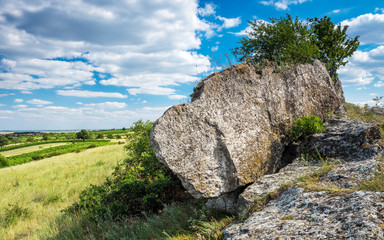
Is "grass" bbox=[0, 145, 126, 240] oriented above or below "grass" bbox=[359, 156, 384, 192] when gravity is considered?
below

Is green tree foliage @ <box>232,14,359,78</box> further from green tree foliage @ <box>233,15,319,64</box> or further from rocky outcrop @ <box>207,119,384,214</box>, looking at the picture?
rocky outcrop @ <box>207,119,384,214</box>

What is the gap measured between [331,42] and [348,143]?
89.5 ft

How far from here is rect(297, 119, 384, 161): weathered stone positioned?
240 inches

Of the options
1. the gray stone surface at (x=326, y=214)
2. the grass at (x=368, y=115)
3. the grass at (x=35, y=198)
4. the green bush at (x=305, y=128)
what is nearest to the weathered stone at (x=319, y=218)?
the gray stone surface at (x=326, y=214)

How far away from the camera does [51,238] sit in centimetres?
814

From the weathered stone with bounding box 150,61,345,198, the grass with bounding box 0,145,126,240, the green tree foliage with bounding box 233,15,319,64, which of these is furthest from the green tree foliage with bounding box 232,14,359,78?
the grass with bounding box 0,145,126,240

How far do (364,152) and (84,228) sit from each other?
10150 millimetres

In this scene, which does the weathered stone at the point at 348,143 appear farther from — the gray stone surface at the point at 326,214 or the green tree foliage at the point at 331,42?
the green tree foliage at the point at 331,42

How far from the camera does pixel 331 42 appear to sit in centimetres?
2773

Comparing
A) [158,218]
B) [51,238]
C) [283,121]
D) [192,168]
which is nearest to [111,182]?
[51,238]

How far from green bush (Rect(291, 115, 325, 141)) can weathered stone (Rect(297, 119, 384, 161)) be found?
0.23m

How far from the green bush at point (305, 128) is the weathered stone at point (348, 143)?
0.23m

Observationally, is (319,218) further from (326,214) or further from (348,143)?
(348,143)

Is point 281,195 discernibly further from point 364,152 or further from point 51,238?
point 51,238
